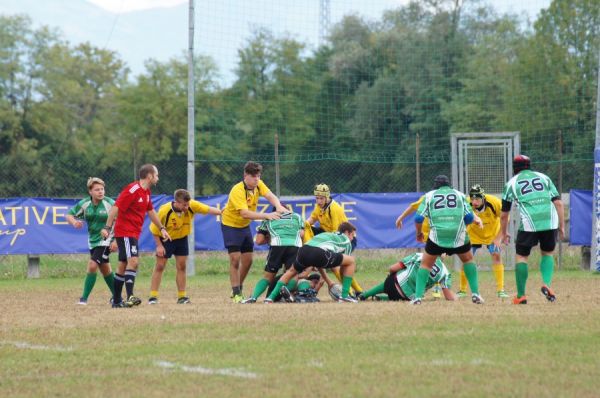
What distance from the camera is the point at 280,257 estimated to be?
13812mm

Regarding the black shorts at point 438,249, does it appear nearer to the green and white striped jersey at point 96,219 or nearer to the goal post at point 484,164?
the green and white striped jersey at point 96,219

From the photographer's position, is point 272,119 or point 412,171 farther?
point 272,119

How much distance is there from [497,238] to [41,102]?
53.5 m

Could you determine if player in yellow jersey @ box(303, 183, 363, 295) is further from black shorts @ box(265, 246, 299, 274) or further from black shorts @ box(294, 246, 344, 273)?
black shorts @ box(294, 246, 344, 273)

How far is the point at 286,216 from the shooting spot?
13.9m

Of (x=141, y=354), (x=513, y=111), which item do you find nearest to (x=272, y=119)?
(x=513, y=111)

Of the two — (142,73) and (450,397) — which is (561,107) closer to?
(450,397)

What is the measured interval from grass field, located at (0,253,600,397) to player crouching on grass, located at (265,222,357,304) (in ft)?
1.69

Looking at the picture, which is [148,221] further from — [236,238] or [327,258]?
[327,258]

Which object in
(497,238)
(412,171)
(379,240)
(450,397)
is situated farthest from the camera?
(412,171)

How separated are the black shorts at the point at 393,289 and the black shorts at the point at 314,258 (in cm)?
86

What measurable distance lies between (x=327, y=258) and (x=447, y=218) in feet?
5.55

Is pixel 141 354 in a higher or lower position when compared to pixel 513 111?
lower

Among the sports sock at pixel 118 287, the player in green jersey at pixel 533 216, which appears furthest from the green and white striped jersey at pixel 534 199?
the sports sock at pixel 118 287
